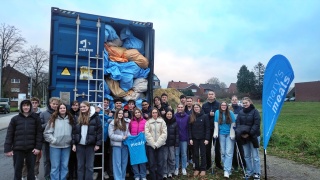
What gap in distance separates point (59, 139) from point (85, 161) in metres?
0.69

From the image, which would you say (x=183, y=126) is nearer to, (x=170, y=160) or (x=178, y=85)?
(x=170, y=160)

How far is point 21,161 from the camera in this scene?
527cm

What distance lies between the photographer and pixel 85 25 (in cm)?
633

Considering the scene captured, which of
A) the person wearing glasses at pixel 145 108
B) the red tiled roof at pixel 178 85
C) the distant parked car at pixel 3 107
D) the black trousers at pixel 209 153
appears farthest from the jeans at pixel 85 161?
the red tiled roof at pixel 178 85

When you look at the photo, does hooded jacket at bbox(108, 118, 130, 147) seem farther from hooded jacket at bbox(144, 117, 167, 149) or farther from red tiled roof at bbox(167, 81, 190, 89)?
red tiled roof at bbox(167, 81, 190, 89)

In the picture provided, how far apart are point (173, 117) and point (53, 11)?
140 inches

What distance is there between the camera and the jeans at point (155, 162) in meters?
6.12

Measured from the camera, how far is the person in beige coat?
6.11 metres

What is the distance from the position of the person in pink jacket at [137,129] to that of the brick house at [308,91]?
65010 millimetres

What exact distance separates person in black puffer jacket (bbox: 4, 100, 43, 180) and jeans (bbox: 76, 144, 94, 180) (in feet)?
2.58

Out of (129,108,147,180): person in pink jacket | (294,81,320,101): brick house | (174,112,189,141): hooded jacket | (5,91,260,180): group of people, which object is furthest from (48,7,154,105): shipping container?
(294,81,320,101): brick house

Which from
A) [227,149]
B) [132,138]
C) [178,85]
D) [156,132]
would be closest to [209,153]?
[227,149]

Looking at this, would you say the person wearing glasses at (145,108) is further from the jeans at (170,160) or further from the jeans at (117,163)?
the jeans at (117,163)

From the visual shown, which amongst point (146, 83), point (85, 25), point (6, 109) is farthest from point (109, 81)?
point (6, 109)
